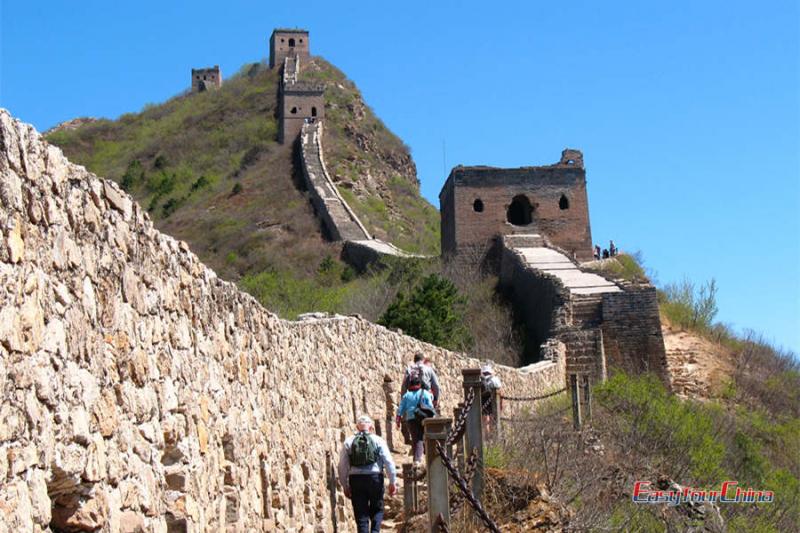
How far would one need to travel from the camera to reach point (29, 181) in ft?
14.3

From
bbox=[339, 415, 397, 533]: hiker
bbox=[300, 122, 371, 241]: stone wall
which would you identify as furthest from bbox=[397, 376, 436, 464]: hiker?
bbox=[300, 122, 371, 241]: stone wall

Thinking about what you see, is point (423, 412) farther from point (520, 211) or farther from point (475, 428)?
point (520, 211)

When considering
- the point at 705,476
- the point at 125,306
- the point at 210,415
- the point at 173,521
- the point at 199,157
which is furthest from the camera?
the point at 199,157

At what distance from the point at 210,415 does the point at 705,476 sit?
13.0m

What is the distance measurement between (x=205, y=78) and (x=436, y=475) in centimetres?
8368

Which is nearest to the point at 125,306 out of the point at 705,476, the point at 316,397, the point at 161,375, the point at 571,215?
the point at 161,375

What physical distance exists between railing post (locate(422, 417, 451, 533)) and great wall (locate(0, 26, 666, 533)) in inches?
50.8

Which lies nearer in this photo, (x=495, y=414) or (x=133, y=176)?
(x=495, y=414)

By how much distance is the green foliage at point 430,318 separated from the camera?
26.5 m

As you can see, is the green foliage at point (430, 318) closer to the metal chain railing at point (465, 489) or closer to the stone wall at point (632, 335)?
the stone wall at point (632, 335)

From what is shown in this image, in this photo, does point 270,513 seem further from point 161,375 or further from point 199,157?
point 199,157

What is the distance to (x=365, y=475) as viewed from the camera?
8945mm

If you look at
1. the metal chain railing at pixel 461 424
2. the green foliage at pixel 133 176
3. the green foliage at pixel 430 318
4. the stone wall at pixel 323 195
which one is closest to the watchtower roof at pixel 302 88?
the stone wall at pixel 323 195

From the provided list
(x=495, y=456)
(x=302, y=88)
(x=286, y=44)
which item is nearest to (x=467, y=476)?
(x=495, y=456)
